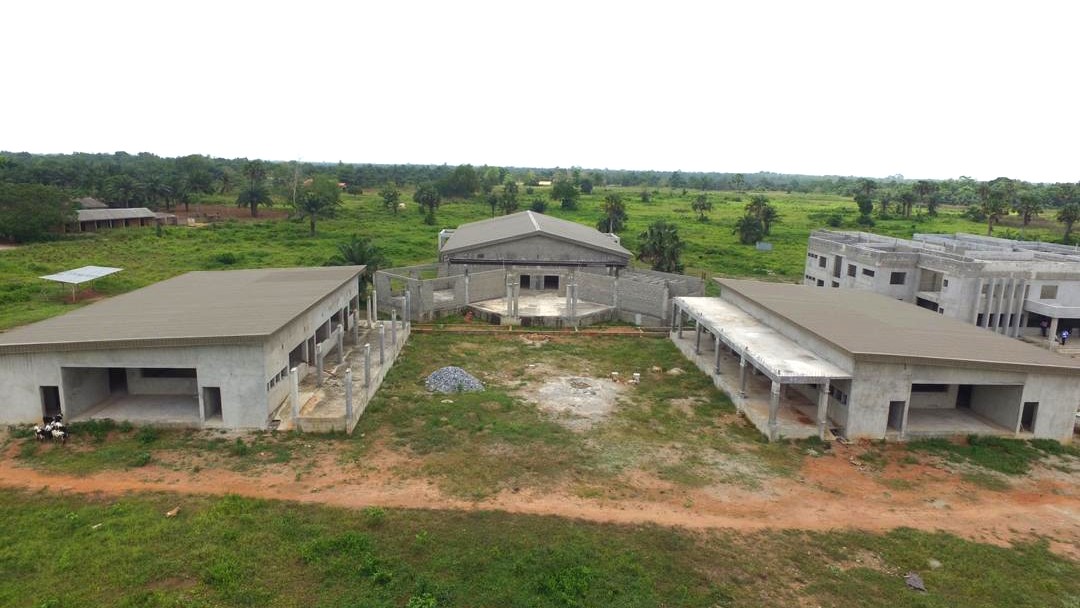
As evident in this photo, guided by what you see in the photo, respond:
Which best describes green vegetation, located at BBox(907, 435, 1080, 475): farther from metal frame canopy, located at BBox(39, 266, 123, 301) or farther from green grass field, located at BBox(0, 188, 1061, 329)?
metal frame canopy, located at BBox(39, 266, 123, 301)

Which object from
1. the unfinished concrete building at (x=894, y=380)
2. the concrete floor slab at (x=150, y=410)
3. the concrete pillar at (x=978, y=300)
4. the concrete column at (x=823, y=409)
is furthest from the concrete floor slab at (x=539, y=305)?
the concrete pillar at (x=978, y=300)

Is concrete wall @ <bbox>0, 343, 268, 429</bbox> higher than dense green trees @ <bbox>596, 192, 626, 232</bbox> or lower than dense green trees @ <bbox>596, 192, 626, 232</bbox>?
lower

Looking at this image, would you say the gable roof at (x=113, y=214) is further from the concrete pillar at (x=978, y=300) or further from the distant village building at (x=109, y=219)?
the concrete pillar at (x=978, y=300)

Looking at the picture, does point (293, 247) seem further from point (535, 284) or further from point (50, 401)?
point (50, 401)

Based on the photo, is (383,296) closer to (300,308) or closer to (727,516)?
(300,308)

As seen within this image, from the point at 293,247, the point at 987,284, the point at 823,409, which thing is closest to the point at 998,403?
the point at 823,409

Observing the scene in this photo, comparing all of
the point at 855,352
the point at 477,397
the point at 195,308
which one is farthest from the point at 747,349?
the point at 195,308

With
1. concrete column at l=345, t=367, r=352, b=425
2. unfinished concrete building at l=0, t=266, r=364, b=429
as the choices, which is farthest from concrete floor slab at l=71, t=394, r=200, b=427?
concrete column at l=345, t=367, r=352, b=425
